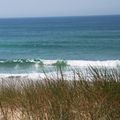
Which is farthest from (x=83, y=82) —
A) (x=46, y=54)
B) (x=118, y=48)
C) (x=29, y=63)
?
(x=118, y=48)

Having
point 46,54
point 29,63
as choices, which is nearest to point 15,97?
point 29,63

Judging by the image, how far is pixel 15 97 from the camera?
531 centimetres

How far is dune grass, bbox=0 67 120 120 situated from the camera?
4.11 meters

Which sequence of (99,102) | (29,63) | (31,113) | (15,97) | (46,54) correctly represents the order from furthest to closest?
(46,54)
(29,63)
(15,97)
(31,113)
(99,102)

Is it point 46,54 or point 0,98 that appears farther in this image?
point 46,54

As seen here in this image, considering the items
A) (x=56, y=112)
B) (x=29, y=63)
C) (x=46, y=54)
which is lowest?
(x=56, y=112)

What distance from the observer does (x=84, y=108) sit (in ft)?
14.0

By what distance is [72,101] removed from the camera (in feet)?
14.4

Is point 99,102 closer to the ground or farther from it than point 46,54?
closer to the ground

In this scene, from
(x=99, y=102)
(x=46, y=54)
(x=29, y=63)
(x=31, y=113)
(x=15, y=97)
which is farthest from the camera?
(x=46, y=54)

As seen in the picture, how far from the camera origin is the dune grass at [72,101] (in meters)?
4.11

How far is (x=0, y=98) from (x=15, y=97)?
11.6 inches

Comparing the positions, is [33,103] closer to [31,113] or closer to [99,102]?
[31,113]

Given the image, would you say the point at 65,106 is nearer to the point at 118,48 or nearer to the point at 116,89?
the point at 116,89
